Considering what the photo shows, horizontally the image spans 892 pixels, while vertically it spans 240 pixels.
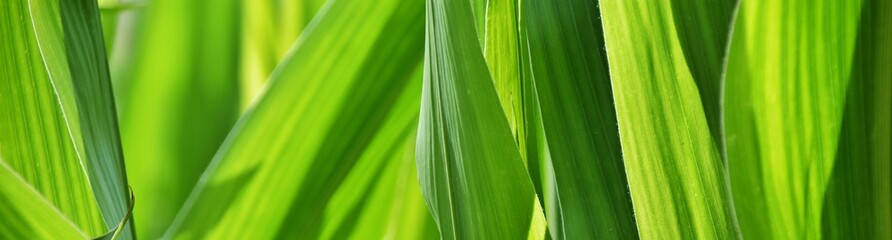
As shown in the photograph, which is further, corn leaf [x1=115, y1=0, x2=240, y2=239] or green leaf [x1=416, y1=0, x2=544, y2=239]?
corn leaf [x1=115, y1=0, x2=240, y2=239]

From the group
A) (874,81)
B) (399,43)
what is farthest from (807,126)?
(399,43)

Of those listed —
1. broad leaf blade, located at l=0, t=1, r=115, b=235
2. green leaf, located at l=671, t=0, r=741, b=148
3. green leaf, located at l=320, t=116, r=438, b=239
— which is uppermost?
green leaf, located at l=671, t=0, r=741, b=148

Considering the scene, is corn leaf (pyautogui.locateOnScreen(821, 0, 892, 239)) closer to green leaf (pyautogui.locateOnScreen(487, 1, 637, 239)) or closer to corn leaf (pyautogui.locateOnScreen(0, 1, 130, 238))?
green leaf (pyautogui.locateOnScreen(487, 1, 637, 239))

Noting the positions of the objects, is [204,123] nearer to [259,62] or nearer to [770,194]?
[259,62]

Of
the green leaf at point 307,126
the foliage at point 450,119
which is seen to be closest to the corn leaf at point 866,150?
the foliage at point 450,119

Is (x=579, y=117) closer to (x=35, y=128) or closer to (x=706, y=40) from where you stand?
(x=706, y=40)

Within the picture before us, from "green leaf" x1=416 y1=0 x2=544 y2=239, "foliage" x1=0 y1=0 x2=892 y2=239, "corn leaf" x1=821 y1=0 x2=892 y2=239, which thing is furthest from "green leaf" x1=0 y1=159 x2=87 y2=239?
"corn leaf" x1=821 y1=0 x2=892 y2=239

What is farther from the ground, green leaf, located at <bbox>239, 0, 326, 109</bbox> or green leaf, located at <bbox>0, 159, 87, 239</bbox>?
green leaf, located at <bbox>239, 0, 326, 109</bbox>

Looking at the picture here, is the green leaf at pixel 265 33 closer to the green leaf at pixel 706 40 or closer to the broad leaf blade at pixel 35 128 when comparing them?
the broad leaf blade at pixel 35 128
